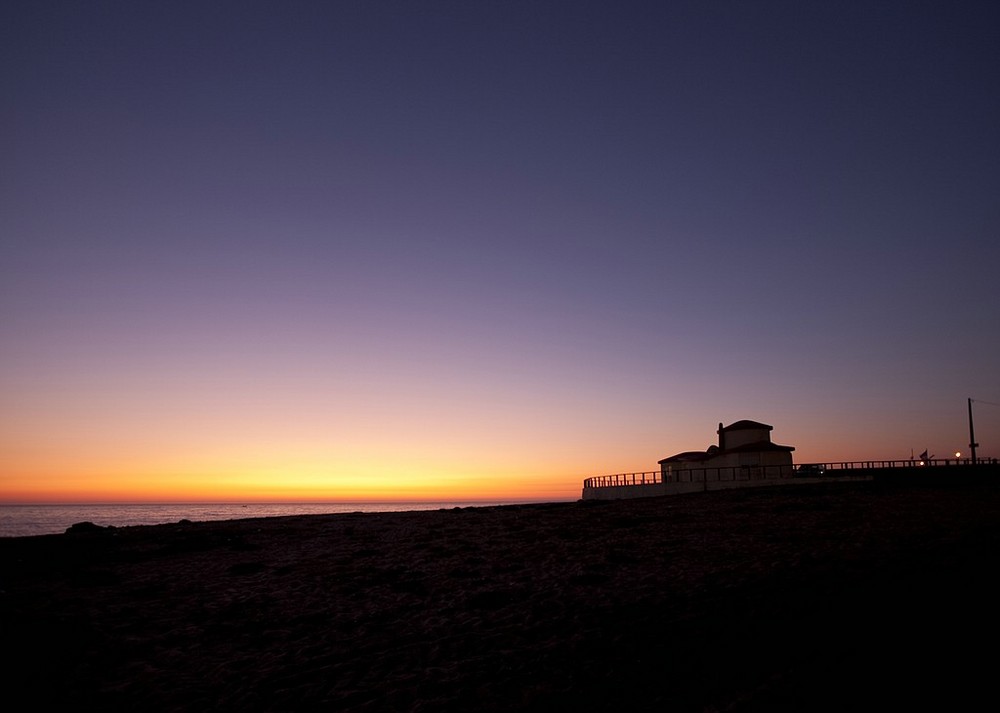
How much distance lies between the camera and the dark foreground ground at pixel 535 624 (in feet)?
24.8

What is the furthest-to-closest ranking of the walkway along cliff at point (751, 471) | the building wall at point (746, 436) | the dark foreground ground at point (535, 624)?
the building wall at point (746, 436), the walkway along cliff at point (751, 471), the dark foreground ground at point (535, 624)

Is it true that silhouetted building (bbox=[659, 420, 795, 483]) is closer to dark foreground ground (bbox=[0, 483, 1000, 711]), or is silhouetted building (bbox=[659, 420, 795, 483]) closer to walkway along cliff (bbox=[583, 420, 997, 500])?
walkway along cliff (bbox=[583, 420, 997, 500])

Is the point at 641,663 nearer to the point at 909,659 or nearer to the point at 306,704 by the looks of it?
the point at 909,659

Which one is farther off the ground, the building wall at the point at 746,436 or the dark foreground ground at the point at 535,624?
the building wall at the point at 746,436

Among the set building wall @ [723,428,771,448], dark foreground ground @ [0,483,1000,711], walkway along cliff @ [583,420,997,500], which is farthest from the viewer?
building wall @ [723,428,771,448]

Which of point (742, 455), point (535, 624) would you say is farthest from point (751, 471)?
point (535, 624)

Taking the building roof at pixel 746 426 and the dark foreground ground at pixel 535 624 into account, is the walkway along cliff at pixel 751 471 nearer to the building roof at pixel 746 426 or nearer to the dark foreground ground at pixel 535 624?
the building roof at pixel 746 426

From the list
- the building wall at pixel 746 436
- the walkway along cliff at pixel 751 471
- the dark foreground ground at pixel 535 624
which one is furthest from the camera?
the building wall at pixel 746 436

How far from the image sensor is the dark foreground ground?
7570mm

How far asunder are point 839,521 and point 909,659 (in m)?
13.6

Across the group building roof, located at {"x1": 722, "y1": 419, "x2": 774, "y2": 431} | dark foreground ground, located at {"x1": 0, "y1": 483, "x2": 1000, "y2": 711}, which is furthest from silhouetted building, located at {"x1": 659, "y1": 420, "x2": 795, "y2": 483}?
dark foreground ground, located at {"x1": 0, "y1": 483, "x2": 1000, "y2": 711}

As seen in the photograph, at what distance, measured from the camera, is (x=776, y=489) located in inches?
1480

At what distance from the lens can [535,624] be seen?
10.7 meters

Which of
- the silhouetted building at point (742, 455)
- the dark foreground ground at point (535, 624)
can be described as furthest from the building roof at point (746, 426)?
the dark foreground ground at point (535, 624)
